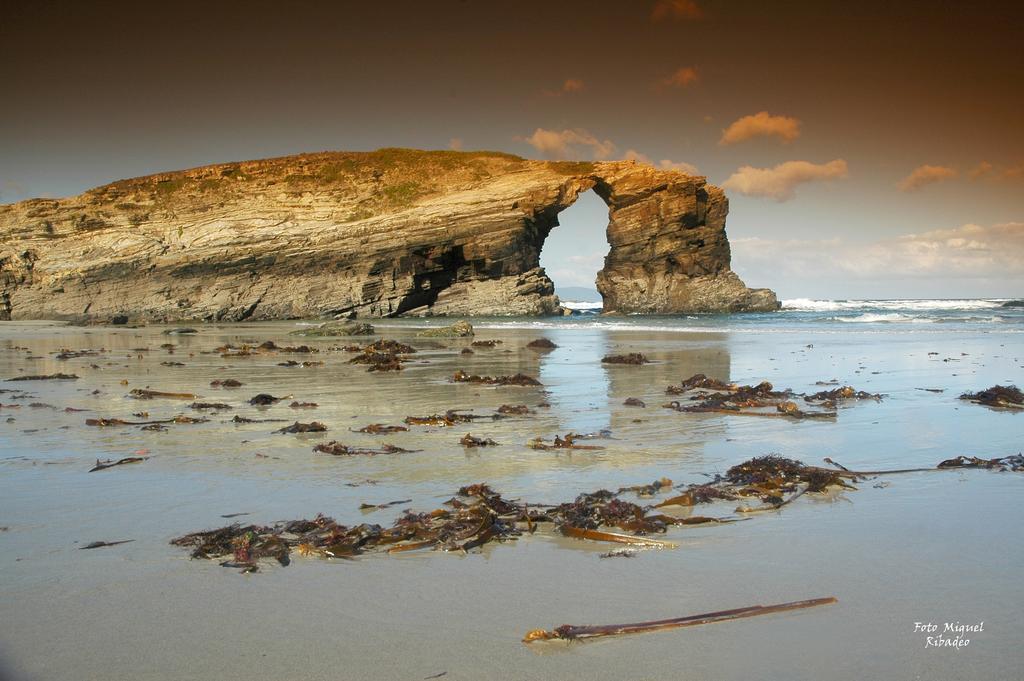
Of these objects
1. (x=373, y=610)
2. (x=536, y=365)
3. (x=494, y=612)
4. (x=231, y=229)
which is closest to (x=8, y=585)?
(x=373, y=610)

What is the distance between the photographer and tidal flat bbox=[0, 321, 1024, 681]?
2.04 metres

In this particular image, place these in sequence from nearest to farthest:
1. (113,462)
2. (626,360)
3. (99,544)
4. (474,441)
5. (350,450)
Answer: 1. (99,544)
2. (113,462)
3. (350,450)
4. (474,441)
5. (626,360)

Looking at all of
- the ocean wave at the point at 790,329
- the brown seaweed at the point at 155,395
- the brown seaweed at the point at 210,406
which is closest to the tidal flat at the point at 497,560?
the brown seaweed at the point at 210,406

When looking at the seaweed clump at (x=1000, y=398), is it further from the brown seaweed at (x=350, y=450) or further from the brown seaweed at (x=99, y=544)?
the brown seaweed at (x=99, y=544)

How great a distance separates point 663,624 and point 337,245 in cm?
3793

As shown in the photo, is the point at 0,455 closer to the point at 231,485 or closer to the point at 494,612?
the point at 231,485

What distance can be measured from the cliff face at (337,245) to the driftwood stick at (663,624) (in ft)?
121

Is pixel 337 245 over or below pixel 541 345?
over

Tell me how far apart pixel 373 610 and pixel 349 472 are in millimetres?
1974

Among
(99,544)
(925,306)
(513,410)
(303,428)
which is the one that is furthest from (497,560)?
(925,306)

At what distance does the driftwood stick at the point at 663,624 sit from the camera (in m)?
2.12

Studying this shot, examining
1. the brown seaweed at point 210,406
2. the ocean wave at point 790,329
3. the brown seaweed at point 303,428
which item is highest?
the ocean wave at point 790,329

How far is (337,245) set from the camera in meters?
38.2

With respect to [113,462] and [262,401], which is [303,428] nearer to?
[113,462]
